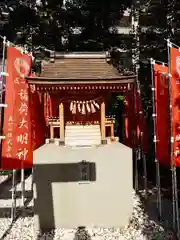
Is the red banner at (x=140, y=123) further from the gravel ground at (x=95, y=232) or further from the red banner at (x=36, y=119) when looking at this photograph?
the red banner at (x=36, y=119)

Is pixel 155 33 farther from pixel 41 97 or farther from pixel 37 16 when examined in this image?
pixel 41 97

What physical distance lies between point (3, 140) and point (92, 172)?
2432 millimetres

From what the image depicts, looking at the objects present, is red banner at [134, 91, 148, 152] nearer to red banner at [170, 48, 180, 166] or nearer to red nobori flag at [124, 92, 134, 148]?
red nobori flag at [124, 92, 134, 148]

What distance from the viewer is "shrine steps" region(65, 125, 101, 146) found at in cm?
981

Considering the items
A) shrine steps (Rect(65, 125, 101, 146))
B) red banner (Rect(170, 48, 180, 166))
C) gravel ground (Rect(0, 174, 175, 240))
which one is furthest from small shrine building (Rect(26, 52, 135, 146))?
gravel ground (Rect(0, 174, 175, 240))

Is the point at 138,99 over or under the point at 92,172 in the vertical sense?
over

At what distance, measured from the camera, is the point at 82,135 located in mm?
9938

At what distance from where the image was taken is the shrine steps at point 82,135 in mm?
9812

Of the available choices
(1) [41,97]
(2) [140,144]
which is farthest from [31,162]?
(2) [140,144]

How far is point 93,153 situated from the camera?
345 inches

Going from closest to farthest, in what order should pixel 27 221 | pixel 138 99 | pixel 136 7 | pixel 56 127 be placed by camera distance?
pixel 27 221 < pixel 56 127 < pixel 138 99 < pixel 136 7

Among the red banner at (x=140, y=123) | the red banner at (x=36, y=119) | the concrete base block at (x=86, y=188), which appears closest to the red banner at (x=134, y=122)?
the red banner at (x=140, y=123)

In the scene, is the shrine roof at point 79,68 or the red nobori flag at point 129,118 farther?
the red nobori flag at point 129,118

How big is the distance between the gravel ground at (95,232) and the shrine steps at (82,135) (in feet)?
7.93
